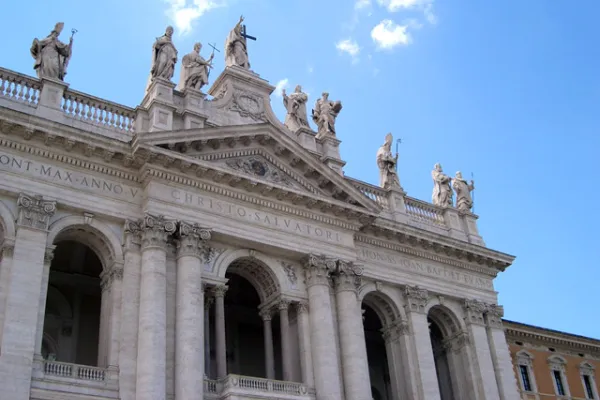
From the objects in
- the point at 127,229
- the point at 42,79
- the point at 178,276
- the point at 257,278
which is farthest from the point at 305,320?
the point at 42,79

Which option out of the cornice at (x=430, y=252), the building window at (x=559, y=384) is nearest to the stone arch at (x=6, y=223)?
the cornice at (x=430, y=252)

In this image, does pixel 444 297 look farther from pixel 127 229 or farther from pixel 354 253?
pixel 127 229

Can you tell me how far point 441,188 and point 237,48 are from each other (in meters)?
10.5

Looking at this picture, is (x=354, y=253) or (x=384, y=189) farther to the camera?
(x=384, y=189)

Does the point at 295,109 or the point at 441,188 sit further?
the point at 441,188

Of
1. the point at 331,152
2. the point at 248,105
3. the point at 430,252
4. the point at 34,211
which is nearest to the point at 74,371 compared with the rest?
the point at 34,211

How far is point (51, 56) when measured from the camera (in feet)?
79.8

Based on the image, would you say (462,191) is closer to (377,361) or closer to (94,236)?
(377,361)

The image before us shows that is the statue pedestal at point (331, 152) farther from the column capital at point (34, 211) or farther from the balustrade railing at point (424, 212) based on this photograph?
the column capital at point (34, 211)

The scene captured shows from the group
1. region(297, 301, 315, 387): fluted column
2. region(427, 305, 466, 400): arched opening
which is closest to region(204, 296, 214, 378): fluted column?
region(297, 301, 315, 387): fluted column

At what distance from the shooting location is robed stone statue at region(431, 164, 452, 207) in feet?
108

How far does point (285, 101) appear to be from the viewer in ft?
100

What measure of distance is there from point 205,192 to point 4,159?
596 centimetres

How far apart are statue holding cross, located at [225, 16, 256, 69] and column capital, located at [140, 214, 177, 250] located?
8.44 m
